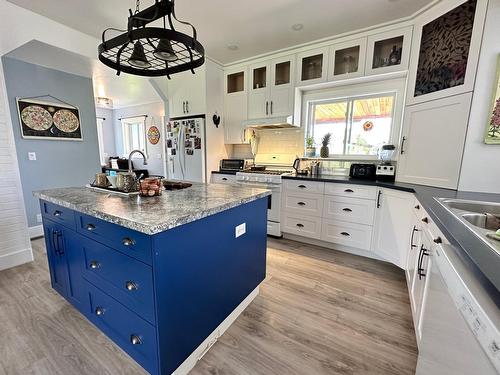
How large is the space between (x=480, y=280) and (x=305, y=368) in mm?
1095

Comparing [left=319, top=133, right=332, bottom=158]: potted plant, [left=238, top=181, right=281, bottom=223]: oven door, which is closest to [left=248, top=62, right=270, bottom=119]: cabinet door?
[left=319, top=133, right=332, bottom=158]: potted plant

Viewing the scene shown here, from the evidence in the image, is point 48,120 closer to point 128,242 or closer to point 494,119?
point 128,242

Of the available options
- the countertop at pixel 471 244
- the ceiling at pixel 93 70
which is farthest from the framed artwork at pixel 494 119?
the ceiling at pixel 93 70

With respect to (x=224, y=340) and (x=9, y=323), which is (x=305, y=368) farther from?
(x=9, y=323)

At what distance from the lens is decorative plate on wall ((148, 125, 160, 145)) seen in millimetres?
5441

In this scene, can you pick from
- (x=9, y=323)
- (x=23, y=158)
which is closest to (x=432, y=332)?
(x=9, y=323)

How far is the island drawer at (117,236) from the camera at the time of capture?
100 centimetres

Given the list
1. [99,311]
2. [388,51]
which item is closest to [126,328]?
[99,311]

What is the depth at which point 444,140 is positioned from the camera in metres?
2.02

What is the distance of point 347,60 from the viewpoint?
2.76 metres

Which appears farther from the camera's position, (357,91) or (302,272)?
(357,91)

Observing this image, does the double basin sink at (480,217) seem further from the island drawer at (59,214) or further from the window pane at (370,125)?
the island drawer at (59,214)

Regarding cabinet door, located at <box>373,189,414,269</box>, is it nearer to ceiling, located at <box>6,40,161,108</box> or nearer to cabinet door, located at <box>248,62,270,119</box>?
cabinet door, located at <box>248,62,270,119</box>

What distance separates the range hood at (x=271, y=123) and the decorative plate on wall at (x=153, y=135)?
116 inches
